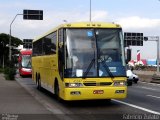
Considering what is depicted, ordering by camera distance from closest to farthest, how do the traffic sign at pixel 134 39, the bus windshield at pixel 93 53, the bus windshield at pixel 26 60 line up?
the bus windshield at pixel 93 53
the bus windshield at pixel 26 60
the traffic sign at pixel 134 39

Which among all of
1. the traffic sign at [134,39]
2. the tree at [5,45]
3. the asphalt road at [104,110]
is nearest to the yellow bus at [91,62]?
the asphalt road at [104,110]

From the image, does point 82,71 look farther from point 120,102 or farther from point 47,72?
point 47,72

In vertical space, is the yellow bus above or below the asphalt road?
above

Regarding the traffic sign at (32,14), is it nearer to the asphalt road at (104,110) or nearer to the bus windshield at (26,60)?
the bus windshield at (26,60)

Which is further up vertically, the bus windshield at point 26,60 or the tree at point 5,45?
the tree at point 5,45

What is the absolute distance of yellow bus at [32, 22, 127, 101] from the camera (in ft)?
53.2

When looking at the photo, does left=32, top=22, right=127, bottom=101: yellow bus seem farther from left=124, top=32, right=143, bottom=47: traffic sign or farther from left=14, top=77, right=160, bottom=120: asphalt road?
left=124, top=32, right=143, bottom=47: traffic sign

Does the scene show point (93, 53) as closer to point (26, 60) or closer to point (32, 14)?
point (26, 60)

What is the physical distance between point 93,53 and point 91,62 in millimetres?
342

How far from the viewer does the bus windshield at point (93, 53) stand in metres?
16.4

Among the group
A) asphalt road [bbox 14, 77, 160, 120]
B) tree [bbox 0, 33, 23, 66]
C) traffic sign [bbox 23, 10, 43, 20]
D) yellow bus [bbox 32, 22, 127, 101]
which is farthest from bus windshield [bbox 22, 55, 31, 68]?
tree [bbox 0, 33, 23, 66]

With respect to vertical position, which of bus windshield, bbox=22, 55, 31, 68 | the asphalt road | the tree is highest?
the tree

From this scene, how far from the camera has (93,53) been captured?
1655cm

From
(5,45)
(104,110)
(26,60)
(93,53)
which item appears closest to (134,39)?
(26,60)
